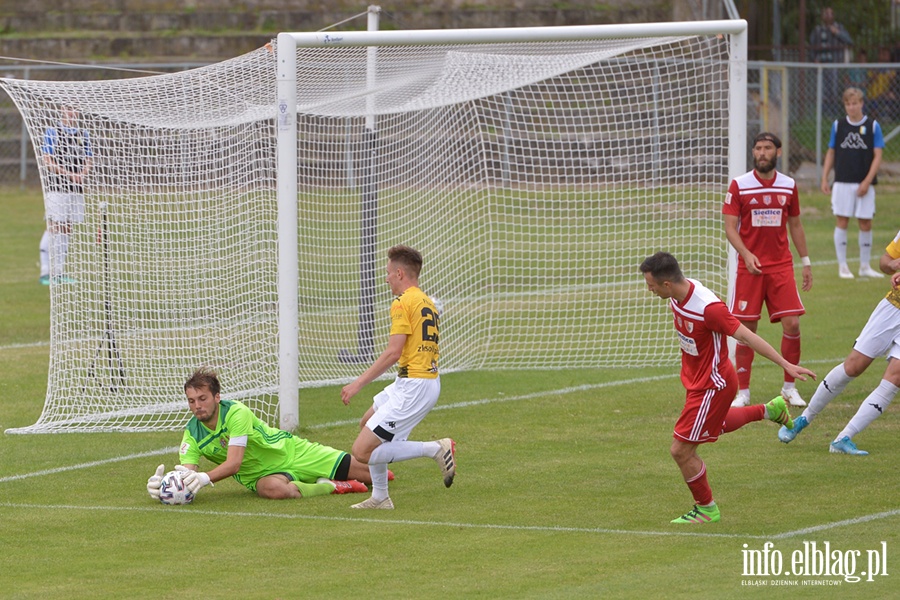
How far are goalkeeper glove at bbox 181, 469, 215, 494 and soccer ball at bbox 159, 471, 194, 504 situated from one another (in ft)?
0.08

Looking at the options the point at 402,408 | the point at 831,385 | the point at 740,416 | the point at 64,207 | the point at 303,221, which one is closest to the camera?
the point at 740,416

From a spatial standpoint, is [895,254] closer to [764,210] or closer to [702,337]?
[764,210]

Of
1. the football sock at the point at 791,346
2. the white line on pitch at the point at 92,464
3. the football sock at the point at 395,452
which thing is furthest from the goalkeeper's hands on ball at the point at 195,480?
the football sock at the point at 791,346

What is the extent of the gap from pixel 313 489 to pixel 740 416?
2599 mm

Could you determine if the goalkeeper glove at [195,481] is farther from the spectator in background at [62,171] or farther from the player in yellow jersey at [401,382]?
the spectator in background at [62,171]

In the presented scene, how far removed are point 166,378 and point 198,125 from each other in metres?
2.08

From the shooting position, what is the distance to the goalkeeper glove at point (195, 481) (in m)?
8.22

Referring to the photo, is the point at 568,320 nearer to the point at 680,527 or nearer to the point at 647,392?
the point at 647,392

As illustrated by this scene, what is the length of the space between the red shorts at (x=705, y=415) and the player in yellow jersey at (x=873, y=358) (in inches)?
74.8

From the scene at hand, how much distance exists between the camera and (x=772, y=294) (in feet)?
34.4

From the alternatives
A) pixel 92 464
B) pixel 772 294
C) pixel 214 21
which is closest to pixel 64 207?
pixel 92 464

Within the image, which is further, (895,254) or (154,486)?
(895,254)

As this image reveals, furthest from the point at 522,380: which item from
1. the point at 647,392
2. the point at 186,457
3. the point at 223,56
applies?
the point at 223,56

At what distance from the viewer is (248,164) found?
11414mm
